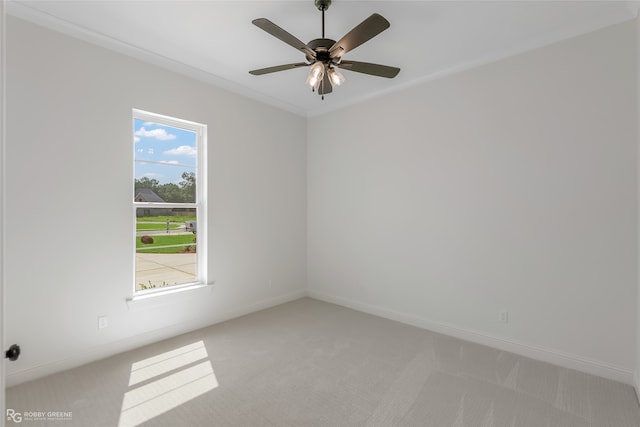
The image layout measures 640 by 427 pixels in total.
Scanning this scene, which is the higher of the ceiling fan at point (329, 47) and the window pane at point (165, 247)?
the ceiling fan at point (329, 47)

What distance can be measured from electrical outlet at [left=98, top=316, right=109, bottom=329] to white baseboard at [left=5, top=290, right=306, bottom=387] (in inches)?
7.0

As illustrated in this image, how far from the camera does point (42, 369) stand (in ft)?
8.14

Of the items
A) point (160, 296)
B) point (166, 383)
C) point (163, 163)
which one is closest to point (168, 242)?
point (160, 296)

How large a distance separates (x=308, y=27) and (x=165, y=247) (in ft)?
8.63

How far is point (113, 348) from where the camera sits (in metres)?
2.86

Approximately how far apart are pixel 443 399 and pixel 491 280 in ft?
4.48

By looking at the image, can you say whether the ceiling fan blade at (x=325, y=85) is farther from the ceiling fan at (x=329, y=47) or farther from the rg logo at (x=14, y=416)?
the rg logo at (x=14, y=416)

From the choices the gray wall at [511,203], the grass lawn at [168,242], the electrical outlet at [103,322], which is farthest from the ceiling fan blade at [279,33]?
the electrical outlet at [103,322]

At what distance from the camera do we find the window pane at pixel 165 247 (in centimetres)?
315

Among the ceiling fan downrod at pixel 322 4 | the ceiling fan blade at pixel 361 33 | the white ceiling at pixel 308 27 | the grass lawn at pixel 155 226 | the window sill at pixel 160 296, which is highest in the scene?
the white ceiling at pixel 308 27

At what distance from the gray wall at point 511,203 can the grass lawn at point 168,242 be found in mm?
2061

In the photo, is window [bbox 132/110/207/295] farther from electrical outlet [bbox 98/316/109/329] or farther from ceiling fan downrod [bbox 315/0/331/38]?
ceiling fan downrod [bbox 315/0/331/38]

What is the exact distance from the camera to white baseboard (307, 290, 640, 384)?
246cm

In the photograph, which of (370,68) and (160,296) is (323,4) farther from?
(160,296)
